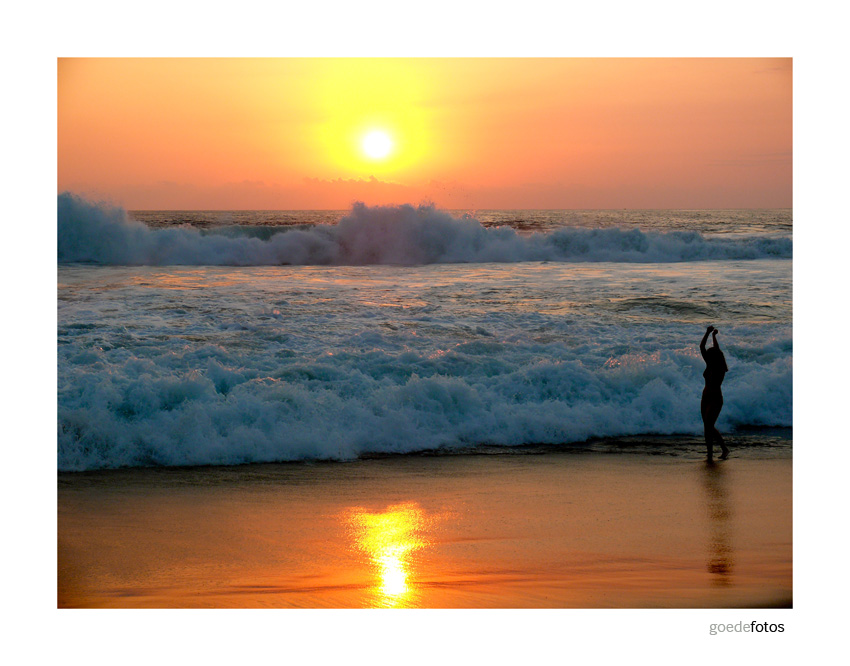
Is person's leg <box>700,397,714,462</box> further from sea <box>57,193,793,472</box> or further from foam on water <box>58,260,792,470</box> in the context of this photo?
foam on water <box>58,260,792,470</box>

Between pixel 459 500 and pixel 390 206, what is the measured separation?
54.4 ft

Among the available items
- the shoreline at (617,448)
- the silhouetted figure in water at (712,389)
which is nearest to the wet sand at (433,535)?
the shoreline at (617,448)

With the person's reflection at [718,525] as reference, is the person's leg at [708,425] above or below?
above

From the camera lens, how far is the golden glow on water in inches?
148

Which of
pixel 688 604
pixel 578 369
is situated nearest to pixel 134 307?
pixel 578 369

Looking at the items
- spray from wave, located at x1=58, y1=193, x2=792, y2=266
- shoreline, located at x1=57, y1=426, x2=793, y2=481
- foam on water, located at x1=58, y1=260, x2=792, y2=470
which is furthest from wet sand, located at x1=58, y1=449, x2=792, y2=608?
spray from wave, located at x1=58, y1=193, x2=792, y2=266

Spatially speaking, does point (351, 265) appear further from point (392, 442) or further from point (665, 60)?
point (665, 60)

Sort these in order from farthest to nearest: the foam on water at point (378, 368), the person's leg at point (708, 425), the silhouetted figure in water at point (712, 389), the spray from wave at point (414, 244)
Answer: the spray from wave at point (414, 244) → the foam on water at point (378, 368) → the person's leg at point (708, 425) → the silhouetted figure in water at point (712, 389)

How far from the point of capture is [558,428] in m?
7.26

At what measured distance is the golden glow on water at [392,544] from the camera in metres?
3.75

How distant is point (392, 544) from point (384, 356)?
4209 millimetres

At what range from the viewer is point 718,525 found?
189 inches
